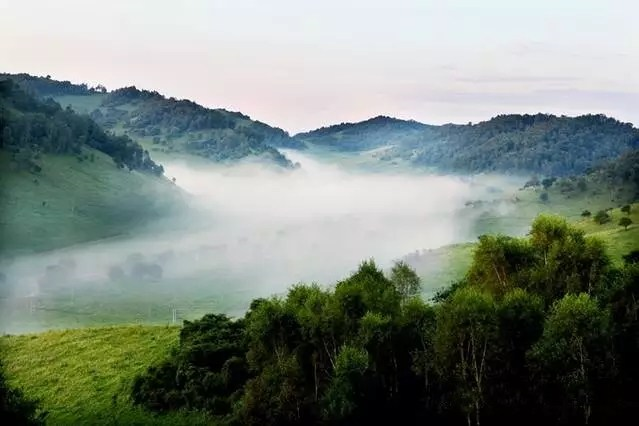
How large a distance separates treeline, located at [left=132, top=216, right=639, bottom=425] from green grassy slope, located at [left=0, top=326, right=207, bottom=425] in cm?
263

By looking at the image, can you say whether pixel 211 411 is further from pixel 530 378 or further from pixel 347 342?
pixel 530 378

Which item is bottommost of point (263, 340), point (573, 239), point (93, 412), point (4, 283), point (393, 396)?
point (4, 283)

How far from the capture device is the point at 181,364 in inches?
2854

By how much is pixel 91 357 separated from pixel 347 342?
119ft

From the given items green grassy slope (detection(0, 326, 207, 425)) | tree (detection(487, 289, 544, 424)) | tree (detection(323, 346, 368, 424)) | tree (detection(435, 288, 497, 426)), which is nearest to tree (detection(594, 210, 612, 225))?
tree (detection(487, 289, 544, 424))

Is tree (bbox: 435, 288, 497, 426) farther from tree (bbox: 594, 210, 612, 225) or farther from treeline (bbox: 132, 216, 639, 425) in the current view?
tree (bbox: 594, 210, 612, 225)

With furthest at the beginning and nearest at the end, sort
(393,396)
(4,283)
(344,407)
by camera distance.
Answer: (4,283), (393,396), (344,407)

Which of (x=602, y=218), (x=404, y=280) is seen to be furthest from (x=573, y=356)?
(x=602, y=218)

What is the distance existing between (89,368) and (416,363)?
131 feet

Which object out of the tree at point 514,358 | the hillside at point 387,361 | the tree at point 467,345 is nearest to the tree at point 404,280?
the hillside at point 387,361

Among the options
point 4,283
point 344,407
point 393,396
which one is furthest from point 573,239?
point 4,283

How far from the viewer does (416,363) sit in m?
64.6

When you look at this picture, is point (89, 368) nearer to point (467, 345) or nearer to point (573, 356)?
point (467, 345)

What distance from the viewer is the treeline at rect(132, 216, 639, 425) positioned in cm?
6116
